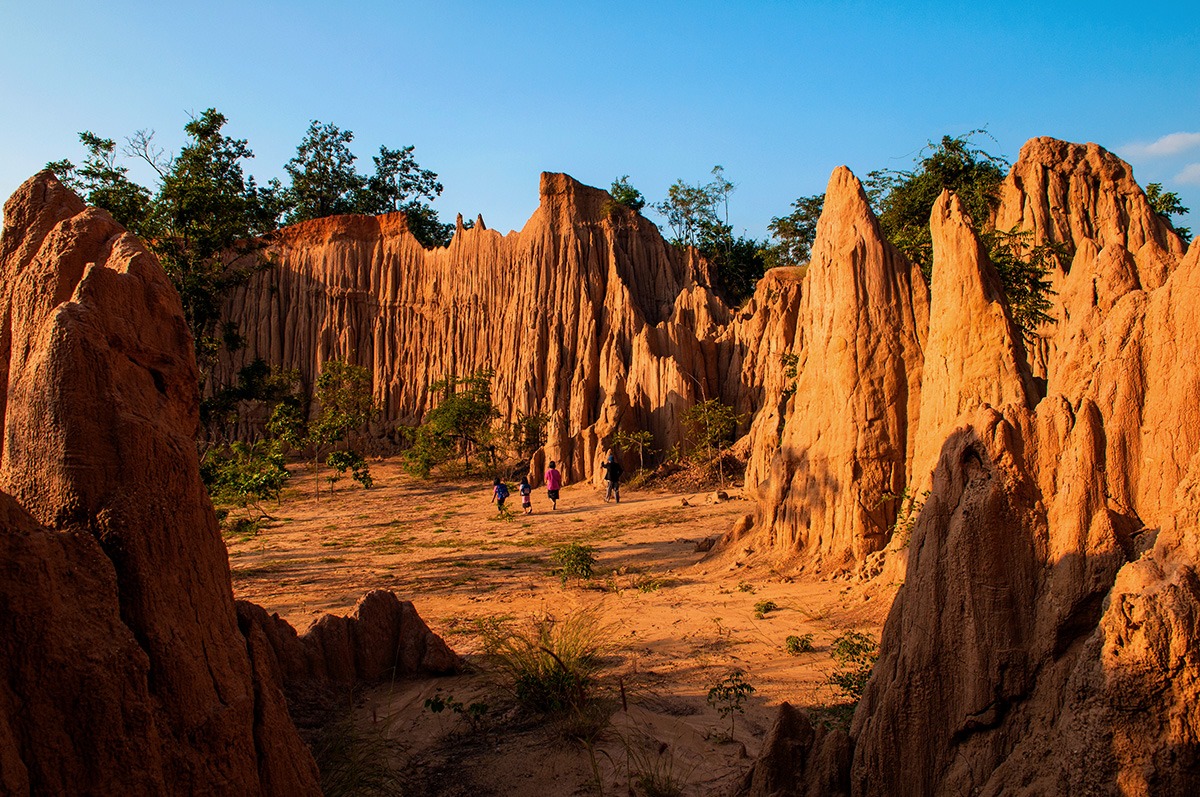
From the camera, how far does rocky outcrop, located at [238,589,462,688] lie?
6453 millimetres

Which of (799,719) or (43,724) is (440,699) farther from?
(43,724)

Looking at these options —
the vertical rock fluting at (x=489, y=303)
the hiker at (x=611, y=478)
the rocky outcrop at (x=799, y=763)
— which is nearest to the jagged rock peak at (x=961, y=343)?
the rocky outcrop at (x=799, y=763)

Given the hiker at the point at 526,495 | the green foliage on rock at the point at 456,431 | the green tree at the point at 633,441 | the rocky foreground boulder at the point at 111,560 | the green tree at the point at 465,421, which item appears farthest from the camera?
the green tree at the point at 465,421

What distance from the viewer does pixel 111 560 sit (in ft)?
11.3

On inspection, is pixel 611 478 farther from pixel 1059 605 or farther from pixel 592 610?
pixel 1059 605

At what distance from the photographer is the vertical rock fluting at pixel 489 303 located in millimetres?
29422

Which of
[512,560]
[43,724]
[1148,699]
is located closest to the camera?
[1148,699]

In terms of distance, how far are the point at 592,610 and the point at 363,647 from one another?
2.50 metres

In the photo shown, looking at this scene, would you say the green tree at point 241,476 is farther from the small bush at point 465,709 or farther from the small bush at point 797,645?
the small bush at point 797,645

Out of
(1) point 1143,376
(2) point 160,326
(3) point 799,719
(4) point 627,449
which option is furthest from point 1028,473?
(4) point 627,449

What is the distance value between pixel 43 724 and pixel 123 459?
1.13m

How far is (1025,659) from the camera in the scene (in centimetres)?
371

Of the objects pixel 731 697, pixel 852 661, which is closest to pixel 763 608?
pixel 852 661

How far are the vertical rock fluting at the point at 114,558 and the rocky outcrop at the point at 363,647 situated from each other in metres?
2.21
